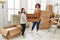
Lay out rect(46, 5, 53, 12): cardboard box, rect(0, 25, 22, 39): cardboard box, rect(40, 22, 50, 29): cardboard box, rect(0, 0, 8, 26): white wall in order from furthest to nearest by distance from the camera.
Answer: rect(46, 5, 53, 12): cardboard box → rect(40, 22, 50, 29): cardboard box → rect(0, 0, 8, 26): white wall → rect(0, 25, 22, 39): cardboard box

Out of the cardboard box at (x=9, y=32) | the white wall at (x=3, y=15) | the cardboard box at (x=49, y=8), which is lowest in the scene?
the cardboard box at (x=9, y=32)

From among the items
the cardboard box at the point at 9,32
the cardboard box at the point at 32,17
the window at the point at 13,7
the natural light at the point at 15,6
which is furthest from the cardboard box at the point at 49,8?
the cardboard box at the point at 9,32

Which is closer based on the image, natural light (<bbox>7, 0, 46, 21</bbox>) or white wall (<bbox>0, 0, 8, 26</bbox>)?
white wall (<bbox>0, 0, 8, 26</bbox>)

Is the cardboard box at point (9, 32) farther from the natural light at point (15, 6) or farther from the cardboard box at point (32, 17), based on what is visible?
the natural light at point (15, 6)

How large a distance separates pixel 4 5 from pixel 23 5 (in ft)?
2.97

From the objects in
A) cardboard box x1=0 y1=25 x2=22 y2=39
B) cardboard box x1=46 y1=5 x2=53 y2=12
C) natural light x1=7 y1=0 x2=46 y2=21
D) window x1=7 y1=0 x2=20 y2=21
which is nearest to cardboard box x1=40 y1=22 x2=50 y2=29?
cardboard box x1=46 y1=5 x2=53 y2=12

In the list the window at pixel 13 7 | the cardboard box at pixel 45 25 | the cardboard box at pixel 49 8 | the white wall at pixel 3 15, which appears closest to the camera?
the white wall at pixel 3 15

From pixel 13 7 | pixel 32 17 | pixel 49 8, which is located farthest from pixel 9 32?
pixel 49 8

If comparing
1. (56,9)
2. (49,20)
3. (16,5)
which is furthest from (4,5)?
(56,9)

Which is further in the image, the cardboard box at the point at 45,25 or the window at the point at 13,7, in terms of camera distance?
the cardboard box at the point at 45,25

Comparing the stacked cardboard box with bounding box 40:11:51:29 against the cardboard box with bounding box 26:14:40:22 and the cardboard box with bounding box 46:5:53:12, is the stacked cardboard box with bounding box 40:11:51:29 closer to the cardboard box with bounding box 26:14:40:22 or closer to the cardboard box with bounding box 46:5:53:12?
the cardboard box with bounding box 46:5:53:12

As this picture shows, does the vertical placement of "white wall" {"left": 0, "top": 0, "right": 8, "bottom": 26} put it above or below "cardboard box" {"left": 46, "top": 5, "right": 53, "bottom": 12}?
below

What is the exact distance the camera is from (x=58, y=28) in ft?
21.4

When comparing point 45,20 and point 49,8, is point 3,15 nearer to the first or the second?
point 45,20
